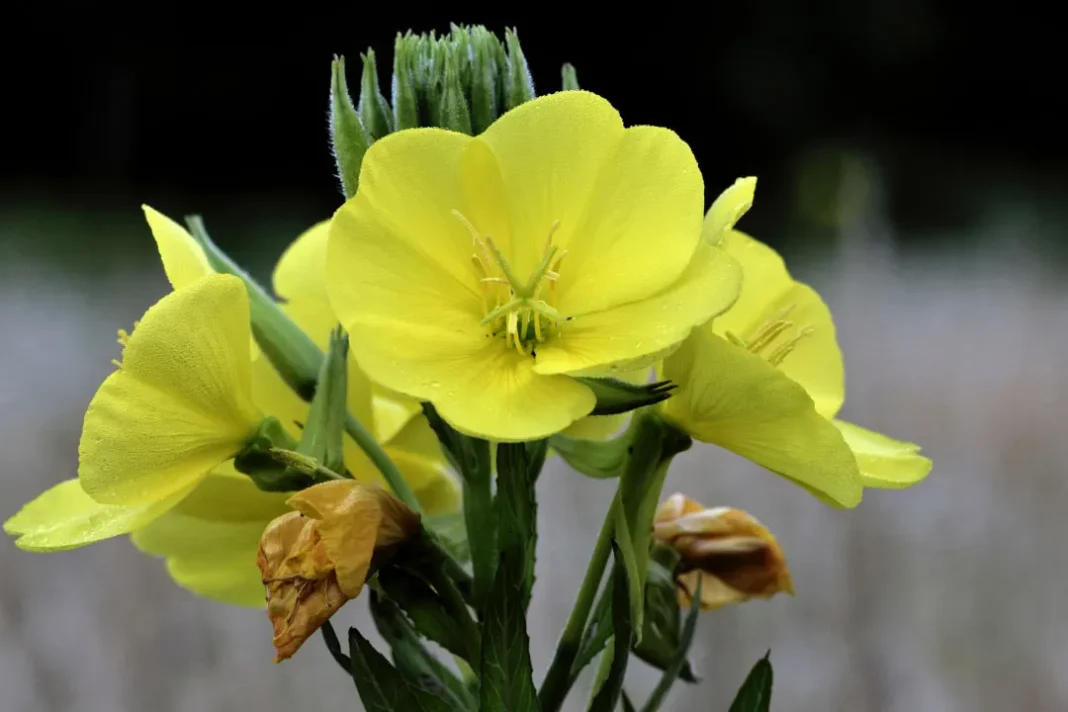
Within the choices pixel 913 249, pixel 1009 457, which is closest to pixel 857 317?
pixel 1009 457

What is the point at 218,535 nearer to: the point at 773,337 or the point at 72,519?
the point at 72,519

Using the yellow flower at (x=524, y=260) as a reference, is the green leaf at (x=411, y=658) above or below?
below

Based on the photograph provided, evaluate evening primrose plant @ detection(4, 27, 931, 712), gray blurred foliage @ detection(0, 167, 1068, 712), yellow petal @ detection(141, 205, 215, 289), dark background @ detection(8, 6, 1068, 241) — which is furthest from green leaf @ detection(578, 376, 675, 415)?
dark background @ detection(8, 6, 1068, 241)

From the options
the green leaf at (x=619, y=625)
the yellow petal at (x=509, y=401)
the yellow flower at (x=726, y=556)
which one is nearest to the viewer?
the yellow petal at (x=509, y=401)

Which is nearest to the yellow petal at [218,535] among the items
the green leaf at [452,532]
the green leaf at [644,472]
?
the green leaf at [452,532]

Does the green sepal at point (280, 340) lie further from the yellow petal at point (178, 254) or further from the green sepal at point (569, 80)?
the green sepal at point (569, 80)

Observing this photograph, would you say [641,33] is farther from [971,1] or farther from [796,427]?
[796,427]

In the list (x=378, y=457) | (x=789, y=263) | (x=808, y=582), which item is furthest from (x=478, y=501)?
(x=789, y=263)
